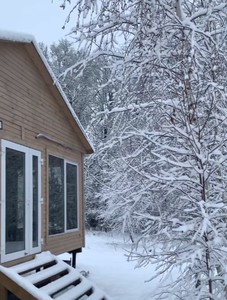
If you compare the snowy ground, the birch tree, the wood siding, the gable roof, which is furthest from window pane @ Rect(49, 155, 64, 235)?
the birch tree

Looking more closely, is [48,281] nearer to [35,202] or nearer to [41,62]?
[35,202]

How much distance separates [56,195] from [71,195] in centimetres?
95

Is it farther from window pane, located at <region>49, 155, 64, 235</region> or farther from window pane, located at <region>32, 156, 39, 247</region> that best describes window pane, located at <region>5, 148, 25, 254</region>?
window pane, located at <region>49, 155, 64, 235</region>

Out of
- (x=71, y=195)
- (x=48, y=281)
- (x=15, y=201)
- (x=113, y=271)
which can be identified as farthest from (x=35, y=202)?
(x=113, y=271)

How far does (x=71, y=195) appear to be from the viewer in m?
9.38

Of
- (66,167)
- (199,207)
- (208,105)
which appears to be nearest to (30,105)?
(66,167)

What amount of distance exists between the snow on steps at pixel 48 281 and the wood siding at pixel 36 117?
702 mm

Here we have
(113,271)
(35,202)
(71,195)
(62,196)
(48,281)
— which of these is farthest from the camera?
(113,271)

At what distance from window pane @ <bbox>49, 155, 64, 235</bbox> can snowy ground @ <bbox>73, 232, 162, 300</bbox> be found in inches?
52.8

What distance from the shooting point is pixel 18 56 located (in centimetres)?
707

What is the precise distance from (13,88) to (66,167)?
2691 mm

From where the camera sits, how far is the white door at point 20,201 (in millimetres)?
6180

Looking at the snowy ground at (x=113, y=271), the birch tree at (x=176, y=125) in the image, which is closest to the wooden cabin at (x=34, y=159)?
the birch tree at (x=176, y=125)

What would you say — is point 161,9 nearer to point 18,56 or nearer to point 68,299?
point 18,56
